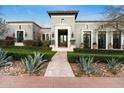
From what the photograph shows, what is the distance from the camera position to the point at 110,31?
7621 mm

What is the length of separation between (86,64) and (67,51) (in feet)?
2.28

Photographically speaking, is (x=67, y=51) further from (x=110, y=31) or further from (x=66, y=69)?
(x=110, y=31)

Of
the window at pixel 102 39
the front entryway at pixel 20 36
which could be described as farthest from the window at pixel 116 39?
the front entryway at pixel 20 36

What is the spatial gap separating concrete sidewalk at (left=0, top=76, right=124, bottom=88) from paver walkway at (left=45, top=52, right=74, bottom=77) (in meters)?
0.24

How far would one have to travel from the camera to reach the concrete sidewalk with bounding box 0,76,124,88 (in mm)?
6484

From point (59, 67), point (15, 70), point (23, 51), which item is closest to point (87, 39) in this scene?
point (59, 67)

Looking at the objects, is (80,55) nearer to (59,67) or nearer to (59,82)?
(59,67)

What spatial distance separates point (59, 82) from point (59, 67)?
952mm

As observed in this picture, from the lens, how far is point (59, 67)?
302 inches

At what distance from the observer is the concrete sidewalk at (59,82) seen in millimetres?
6484

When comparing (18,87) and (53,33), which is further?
(53,33)
